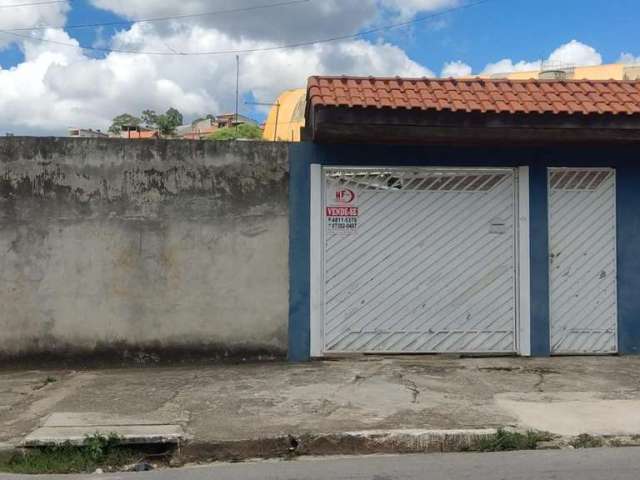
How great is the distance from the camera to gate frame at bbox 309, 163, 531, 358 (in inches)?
337

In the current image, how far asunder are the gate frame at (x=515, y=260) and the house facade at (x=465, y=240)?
1cm

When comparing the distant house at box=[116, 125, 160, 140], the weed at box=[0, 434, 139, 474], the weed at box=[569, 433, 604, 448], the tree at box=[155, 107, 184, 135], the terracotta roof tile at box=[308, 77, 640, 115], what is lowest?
the weed at box=[0, 434, 139, 474]

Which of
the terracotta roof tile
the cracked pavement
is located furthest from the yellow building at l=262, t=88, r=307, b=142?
the cracked pavement

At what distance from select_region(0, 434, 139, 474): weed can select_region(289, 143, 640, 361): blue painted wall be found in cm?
334

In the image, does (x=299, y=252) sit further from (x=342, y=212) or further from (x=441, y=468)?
(x=441, y=468)

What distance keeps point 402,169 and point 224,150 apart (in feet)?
7.34

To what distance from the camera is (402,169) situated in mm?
8680

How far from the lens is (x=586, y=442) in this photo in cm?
551

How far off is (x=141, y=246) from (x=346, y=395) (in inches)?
129

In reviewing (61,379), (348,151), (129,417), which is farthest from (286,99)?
(129,417)

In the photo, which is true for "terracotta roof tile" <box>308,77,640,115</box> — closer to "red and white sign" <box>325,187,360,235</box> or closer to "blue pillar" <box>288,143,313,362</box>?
"blue pillar" <box>288,143,313,362</box>

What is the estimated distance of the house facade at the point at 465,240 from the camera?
860 centimetres

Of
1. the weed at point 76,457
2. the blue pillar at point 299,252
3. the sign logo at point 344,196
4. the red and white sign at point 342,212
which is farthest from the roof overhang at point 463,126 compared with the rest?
the weed at point 76,457


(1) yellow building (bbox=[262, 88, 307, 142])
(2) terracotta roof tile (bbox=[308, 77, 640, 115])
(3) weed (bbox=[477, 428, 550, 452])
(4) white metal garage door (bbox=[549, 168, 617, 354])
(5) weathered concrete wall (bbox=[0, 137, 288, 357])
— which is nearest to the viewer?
(3) weed (bbox=[477, 428, 550, 452])
